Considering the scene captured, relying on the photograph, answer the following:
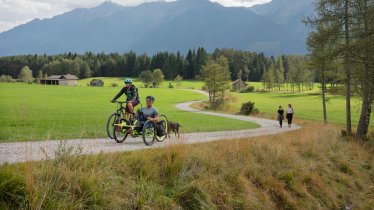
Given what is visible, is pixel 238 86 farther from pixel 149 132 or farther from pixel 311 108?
pixel 149 132

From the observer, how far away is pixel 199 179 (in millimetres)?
8461

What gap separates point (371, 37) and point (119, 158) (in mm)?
16730

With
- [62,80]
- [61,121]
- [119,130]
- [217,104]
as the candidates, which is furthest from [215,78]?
[62,80]

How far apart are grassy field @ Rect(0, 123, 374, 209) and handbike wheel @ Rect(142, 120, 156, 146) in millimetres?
2347

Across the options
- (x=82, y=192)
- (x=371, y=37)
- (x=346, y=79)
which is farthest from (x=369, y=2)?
(x=82, y=192)

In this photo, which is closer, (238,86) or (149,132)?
(149,132)

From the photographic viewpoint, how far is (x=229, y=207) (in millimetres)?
8312

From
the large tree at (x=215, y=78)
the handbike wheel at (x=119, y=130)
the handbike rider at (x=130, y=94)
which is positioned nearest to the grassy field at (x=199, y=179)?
the handbike wheel at (x=119, y=130)

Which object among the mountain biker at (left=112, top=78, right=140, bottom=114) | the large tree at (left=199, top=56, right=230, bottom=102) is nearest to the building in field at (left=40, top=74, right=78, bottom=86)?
the large tree at (left=199, top=56, right=230, bottom=102)

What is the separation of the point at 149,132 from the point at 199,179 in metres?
4.56

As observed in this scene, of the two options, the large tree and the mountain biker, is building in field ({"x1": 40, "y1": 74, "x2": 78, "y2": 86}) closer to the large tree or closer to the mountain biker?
the large tree

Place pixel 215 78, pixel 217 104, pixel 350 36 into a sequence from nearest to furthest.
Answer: pixel 350 36 → pixel 217 104 → pixel 215 78

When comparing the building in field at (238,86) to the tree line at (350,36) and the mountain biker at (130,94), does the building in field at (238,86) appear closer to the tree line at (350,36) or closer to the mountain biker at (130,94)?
the tree line at (350,36)

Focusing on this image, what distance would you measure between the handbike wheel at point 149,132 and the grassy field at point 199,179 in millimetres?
2347
